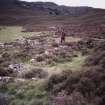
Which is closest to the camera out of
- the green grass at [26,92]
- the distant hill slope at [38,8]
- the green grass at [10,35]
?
the green grass at [26,92]

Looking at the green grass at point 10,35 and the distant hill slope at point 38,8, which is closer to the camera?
the green grass at point 10,35

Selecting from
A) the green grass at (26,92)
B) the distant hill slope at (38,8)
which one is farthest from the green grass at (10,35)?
the distant hill slope at (38,8)

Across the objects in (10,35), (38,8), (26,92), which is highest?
(26,92)

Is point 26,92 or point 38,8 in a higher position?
point 26,92

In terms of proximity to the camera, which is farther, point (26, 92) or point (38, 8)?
point (38, 8)

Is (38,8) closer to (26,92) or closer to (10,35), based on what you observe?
(10,35)

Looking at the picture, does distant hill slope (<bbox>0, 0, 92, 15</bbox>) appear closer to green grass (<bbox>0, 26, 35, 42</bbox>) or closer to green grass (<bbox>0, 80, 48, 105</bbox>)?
green grass (<bbox>0, 26, 35, 42</bbox>)

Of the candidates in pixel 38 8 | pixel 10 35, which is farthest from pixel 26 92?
pixel 38 8

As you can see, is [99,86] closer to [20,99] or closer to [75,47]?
[20,99]

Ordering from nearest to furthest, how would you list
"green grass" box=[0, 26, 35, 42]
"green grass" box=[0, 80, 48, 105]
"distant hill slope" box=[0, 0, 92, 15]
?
"green grass" box=[0, 80, 48, 105] → "green grass" box=[0, 26, 35, 42] → "distant hill slope" box=[0, 0, 92, 15]

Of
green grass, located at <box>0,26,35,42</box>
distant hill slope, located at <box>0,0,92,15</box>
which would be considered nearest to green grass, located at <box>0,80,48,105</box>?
green grass, located at <box>0,26,35,42</box>

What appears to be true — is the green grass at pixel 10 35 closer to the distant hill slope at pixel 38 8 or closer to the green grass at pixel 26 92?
the green grass at pixel 26 92

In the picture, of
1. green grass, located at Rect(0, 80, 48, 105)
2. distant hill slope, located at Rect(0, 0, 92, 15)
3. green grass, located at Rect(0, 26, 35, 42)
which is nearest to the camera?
green grass, located at Rect(0, 80, 48, 105)

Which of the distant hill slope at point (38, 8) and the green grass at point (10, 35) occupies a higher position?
the distant hill slope at point (38, 8)
